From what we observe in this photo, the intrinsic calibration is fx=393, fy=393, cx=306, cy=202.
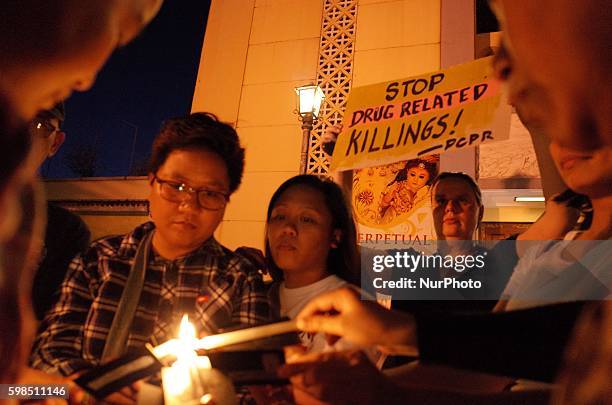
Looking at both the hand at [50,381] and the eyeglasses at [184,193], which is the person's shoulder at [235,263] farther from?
the hand at [50,381]

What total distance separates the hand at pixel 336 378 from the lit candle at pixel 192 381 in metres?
0.07

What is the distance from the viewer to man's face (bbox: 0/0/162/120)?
36cm

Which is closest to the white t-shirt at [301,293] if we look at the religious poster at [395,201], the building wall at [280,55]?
the religious poster at [395,201]

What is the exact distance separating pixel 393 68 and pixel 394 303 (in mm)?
2792

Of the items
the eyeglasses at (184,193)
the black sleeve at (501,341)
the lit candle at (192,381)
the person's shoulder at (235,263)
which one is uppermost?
the eyeglasses at (184,193)

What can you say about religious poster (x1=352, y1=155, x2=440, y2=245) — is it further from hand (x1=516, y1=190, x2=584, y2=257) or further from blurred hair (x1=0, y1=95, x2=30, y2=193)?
blurred hair (x1=0, y1=95, x2=30, y2=193)

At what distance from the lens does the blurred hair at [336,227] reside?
83cm

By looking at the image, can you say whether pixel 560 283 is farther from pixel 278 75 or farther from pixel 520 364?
pixel 278 75

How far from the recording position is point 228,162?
2.46ft

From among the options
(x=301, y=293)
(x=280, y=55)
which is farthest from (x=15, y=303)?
(x=280, y=55)

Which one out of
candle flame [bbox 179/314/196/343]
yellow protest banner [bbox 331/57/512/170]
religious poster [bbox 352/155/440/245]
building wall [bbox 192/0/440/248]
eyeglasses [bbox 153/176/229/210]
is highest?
building wall [bbox 192/0/440/248]

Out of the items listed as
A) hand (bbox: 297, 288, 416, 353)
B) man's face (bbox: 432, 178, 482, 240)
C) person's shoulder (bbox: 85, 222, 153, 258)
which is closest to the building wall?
man's face (bbox: 432, 178, 482, 240)

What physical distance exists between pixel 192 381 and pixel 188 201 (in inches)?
12.9

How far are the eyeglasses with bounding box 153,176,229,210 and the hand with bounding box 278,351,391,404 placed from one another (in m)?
0.35
